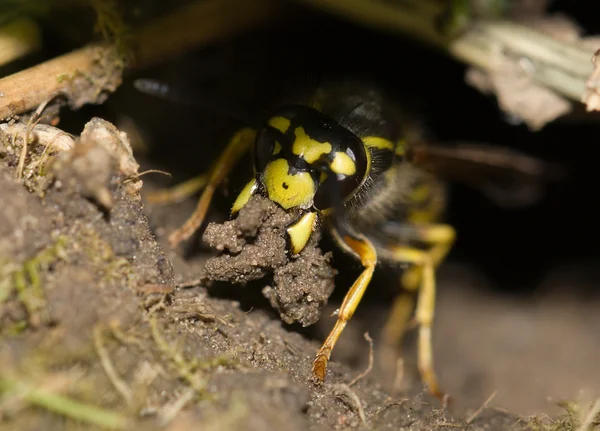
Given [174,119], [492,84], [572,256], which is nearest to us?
[492,84]

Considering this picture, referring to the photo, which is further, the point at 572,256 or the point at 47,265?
the point at 572,256

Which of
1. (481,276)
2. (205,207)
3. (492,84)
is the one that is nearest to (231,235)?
(205,207)

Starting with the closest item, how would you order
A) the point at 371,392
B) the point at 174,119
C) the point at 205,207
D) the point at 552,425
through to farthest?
the point at 552,425, the point at 371,392, the point at 205,207, the point at 174,119

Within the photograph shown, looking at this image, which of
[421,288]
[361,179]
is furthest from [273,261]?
[421,288]

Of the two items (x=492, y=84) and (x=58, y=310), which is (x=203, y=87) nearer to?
(x=492, y=84)

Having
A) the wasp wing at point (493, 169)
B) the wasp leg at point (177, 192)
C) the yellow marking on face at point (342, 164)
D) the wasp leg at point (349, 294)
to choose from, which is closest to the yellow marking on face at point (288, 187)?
the yellow marking on face at point (342, 164)

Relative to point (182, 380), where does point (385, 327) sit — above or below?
below

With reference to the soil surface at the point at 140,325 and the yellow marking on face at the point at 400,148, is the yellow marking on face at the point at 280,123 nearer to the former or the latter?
the soil surface at the point at 140,325
